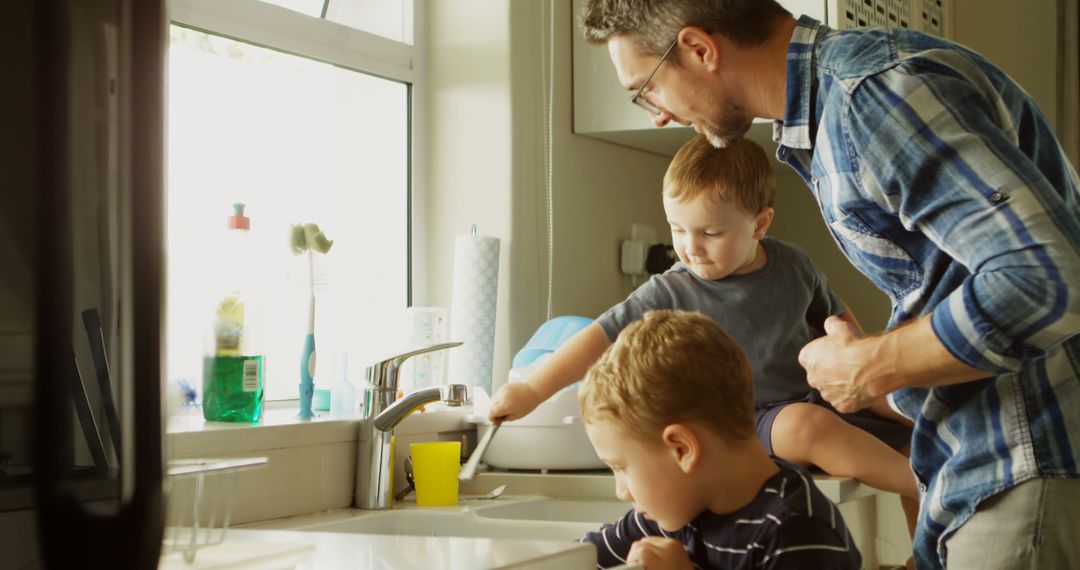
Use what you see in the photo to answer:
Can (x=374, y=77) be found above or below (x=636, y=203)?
above

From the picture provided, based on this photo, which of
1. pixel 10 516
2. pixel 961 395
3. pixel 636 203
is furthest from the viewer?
pixel 636 203

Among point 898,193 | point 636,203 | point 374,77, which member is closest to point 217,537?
point 898,193

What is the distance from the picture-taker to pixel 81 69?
29cm

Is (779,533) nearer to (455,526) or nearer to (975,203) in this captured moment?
(975,203)

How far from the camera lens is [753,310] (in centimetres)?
180

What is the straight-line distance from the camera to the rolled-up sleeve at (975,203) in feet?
2.97

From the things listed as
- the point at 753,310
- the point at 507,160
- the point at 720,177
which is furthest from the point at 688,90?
the point at 507,160

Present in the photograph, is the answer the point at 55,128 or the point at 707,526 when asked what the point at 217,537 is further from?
the point at 55,128

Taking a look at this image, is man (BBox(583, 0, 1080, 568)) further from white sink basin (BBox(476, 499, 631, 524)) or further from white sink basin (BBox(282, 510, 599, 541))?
white sink basin (BBox(476, 499, 631, 524))

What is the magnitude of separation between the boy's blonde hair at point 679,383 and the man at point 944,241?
0.32 feet

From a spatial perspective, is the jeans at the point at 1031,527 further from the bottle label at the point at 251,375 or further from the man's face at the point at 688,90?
the bottle label at the point at 251,375

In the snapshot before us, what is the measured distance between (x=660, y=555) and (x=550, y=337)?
86 cm

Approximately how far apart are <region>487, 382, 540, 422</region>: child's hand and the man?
1.93ft

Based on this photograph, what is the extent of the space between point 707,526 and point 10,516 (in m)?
0.96
